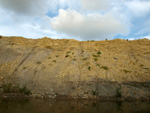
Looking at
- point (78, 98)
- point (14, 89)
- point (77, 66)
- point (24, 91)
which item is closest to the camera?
point (78, 98)

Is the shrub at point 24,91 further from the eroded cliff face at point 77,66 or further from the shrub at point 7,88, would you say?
the shrub at point 7,88

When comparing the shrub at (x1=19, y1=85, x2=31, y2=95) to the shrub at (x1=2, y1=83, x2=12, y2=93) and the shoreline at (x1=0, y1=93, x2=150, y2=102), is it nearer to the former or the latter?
the shoreline at (x1=0, y1=93, x2=150, y2=102)

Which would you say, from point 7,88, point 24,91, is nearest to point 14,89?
point 7,88

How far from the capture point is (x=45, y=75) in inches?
773

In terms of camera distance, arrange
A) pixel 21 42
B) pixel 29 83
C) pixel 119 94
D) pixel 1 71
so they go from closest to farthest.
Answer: pixel 119 94, pixel 29 83, pixel 1 71, pixel 21 42

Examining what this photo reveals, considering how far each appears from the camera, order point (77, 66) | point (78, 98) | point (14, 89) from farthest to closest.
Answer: point (77, 66) < point (14, 89) < point (78, 98)

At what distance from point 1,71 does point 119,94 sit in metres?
13.7

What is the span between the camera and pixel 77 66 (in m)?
20.9

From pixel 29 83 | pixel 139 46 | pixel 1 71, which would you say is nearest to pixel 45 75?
pixel 29 83

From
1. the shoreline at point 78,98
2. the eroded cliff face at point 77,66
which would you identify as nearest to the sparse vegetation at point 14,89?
the shoreline at point 78,98

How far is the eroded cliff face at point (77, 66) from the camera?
17.8 metres

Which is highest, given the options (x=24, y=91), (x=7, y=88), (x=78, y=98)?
(x=7, y=88)

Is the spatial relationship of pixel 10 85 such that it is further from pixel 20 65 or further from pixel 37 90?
pixel 20 65

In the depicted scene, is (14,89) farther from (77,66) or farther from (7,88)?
(77,66)
